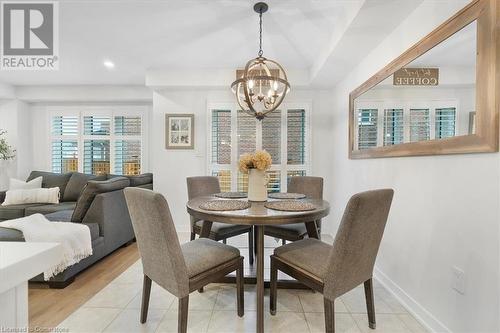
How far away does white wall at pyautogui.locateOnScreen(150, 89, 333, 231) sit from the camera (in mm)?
3852

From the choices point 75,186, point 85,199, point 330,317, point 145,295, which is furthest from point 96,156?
point 330,317

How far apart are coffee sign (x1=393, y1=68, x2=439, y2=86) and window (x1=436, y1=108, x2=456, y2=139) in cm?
22

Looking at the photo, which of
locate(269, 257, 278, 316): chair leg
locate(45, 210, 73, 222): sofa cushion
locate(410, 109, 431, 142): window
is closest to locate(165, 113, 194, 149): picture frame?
locate(45, 210, 73, 222): sofa cushion

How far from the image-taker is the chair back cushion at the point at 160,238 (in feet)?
4.29

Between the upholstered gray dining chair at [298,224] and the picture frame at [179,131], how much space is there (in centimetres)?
186

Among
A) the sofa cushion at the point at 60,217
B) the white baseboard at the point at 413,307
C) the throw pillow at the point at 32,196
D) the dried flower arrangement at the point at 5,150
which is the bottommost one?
the white baseboard at the point at 413,307

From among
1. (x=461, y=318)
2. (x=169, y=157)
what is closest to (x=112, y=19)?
(x=169, y=157)

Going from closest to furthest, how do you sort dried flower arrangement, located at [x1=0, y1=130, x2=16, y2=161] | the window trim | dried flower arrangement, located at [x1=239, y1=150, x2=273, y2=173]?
dried flower arrangement, located at [x1=239, y1=150, x2=273, y2=173], dried flower arrangement, located at [x1=0, y1=130, x2=16, y2=161], the window trim

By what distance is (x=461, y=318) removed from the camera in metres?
1.41

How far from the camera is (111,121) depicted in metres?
4.70

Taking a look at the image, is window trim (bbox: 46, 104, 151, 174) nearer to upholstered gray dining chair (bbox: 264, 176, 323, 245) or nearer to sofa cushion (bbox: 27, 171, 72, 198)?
sofa cushion (bbox: 27, 171, 72, 198)

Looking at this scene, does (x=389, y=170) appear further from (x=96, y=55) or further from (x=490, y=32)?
(x=96, y=55)

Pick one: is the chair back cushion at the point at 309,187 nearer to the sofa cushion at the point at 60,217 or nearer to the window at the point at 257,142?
the window at the point at 257,142

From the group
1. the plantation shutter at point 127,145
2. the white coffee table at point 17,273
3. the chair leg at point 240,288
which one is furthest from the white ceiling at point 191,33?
the white coffee table at point 17,273
